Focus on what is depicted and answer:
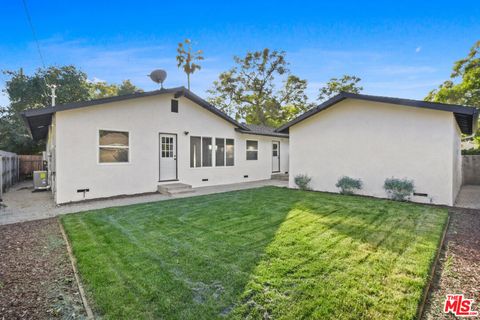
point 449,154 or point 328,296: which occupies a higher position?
point 449,154

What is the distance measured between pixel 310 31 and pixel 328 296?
12544 millimetres

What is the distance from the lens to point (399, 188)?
24.8 feet

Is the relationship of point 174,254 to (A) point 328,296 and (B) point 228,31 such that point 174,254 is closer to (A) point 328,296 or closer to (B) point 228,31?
(A) point 328,296

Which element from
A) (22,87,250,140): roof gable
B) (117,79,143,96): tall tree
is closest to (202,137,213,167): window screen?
(22,87,250,140): roof gable

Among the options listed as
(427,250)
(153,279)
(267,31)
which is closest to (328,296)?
(153,279)

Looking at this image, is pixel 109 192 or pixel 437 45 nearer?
pixel 109 192

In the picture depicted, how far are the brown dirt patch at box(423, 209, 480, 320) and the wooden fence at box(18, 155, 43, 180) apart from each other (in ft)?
61.5

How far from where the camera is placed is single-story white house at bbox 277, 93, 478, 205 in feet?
23.3

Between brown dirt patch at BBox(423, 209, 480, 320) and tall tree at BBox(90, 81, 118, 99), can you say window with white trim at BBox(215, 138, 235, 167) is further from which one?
tall tree at BBox(90, 81, 118, 99)

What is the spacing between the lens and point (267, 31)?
1338 centimetres

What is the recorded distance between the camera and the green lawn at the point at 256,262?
2.36 metres

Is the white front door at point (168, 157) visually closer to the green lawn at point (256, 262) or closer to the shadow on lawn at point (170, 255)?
the shadow on lawn at point (170, 255)

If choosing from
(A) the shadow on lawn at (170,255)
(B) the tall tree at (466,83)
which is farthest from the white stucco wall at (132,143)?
(B) the tall tree at (466,83)

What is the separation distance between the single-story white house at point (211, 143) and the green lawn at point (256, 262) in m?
2.13
